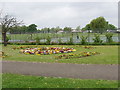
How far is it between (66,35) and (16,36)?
34.2ft

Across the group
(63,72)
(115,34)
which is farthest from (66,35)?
(63,72)

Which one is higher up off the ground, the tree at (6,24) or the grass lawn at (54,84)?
the tree at (6,24)

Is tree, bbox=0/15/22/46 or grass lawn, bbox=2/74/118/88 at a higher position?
tree, bbox=0/15/22/46

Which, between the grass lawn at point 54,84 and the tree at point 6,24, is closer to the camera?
the grass lawn at point 54,84

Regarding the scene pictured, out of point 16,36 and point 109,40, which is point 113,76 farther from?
point 16,36

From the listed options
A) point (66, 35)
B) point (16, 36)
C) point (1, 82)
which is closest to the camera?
point (1, 82)

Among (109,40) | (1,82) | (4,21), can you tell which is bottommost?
(1,82)

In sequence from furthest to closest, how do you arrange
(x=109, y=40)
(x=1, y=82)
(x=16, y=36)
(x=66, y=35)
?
(x=16, y=36) < (x=66, y=35) < (x=109, y=40) < (x=1, y=82)

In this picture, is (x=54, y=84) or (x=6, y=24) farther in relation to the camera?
(x=6, y=24)

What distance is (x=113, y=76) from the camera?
615 centimetres

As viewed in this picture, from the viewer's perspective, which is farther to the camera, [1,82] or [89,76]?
[89,76]

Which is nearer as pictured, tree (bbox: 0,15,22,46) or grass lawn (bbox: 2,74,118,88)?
grass lawn (bbox: 2,74,118,88)

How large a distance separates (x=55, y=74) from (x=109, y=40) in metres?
18.3

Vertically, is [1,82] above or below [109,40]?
below
